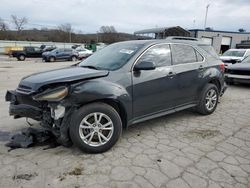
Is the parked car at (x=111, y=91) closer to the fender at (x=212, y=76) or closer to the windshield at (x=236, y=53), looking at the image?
the fender at (x=212, y=76)

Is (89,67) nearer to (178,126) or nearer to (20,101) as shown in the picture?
(20,101)

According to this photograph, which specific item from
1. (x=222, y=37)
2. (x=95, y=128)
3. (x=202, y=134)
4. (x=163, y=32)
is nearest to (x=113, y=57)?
(x=95, y=128)

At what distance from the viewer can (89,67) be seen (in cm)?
425

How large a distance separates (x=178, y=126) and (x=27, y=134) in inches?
108

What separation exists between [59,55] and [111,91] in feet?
77.3

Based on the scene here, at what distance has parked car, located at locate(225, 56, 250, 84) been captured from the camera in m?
9.01

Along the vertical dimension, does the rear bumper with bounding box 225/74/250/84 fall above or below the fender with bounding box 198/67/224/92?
below

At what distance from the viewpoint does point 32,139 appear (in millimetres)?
3762

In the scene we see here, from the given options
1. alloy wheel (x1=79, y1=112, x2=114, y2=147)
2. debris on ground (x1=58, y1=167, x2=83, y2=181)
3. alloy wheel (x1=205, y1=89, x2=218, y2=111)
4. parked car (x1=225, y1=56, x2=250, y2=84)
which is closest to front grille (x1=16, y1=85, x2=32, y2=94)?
alloy wheel (x1=79, y1=112, x2=114, y2=147)

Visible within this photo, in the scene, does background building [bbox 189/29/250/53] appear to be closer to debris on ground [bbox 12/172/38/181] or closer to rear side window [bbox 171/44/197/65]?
rear side window [bbox 171/44/197/65]

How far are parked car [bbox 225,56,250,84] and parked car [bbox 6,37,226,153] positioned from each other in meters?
4.85

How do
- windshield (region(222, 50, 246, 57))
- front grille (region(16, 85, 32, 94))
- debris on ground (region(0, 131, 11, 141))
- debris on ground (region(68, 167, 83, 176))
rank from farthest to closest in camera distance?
1. windshield (region(222, 50, 246, 57))
2. debris on ground (region(0, 131, 11, 141))
3. front grille (region(16, 85, 32, 94))
4. debris on ground (region(68, 167, 83, 176))

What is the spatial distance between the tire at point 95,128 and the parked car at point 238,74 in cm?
720

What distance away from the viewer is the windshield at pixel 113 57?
13.2ft
